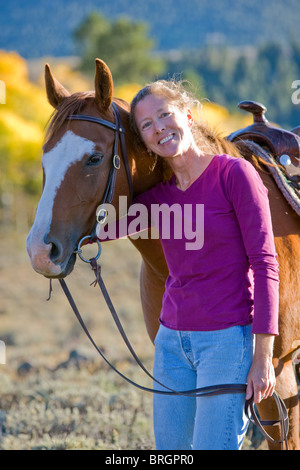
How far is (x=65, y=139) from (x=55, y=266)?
0.53 meters

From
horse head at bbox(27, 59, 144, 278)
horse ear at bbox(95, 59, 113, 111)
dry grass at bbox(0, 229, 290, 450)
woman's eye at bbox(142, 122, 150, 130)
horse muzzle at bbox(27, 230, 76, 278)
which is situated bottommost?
dry grass at bbox(0, 229, 290, 450)

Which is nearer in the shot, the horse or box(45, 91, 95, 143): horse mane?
the horse

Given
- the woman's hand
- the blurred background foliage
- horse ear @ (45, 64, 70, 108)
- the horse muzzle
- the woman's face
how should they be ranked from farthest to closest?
the blurred background foliage < horse ear @ (45, 64, 70, 108) < the woman's face < the horse muzzle < the woman's hand

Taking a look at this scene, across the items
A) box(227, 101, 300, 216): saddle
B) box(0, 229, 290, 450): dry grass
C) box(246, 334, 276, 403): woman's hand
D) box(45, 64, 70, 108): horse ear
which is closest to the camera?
box(246, 334, 276, 403): woman's hand

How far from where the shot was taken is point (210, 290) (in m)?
2.09

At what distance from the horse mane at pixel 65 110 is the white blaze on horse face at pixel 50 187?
0.25 ft

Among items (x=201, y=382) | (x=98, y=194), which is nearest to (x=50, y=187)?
(x=98, y=194)

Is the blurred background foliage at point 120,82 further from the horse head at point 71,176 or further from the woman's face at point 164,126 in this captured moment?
the woman's face at point 164,126

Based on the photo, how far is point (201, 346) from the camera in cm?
205

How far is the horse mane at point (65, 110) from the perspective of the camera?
2269 mm

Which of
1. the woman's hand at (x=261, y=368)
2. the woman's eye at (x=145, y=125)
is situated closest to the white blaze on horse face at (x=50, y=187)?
the woman's eye at (x=145, y=125)

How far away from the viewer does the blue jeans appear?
6.43 feet

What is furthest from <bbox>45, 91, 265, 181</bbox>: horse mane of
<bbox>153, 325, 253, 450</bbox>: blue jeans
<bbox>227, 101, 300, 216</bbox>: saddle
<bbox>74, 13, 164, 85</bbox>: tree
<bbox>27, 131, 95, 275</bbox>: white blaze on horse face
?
<bbox>74, 13, 164, 85</bbox>: tree

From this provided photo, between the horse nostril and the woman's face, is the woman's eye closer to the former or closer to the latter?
the woman's face
